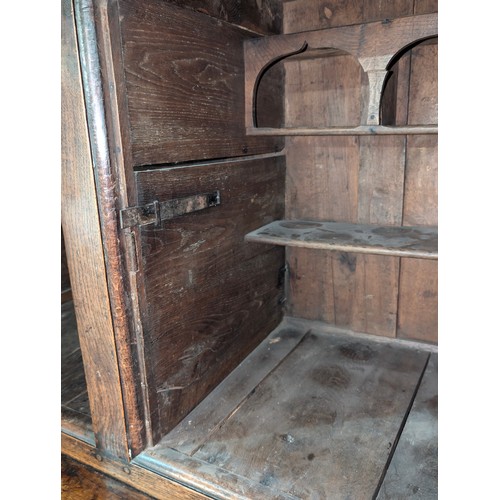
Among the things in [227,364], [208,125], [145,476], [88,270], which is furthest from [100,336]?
[208,125]

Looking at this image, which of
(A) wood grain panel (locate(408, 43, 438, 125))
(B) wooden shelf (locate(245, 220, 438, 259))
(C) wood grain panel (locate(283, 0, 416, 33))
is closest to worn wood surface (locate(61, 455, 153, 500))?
(B) wooden shelf (locate(245, 220, 438, 259))

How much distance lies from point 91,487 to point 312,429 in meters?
0.58

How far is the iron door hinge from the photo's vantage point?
958 millimetres

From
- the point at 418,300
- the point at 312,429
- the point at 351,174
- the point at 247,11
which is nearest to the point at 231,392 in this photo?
the point at 312,429

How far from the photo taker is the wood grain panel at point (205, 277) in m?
1.08

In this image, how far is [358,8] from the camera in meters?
1.41

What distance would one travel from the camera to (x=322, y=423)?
121 centimetres

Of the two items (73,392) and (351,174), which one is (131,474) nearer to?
(73,392)

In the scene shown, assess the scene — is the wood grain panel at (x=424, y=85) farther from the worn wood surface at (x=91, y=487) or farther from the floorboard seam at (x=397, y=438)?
the worn wood surface at (x=91, y=487)

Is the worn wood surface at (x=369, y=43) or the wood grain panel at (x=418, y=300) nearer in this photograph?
the worn wood surface at (x=369, y=43)

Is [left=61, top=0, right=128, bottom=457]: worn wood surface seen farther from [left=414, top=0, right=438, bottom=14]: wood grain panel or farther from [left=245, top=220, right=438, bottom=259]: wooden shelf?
[left=414, top=0, right=438, bottom=14]: wood grain panel

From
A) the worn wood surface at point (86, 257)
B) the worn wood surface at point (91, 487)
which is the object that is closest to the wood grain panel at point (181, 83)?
the worn wood surface at point (86, 257)

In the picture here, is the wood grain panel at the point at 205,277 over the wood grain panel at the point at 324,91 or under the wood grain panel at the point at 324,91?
under

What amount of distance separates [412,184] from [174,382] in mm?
979
